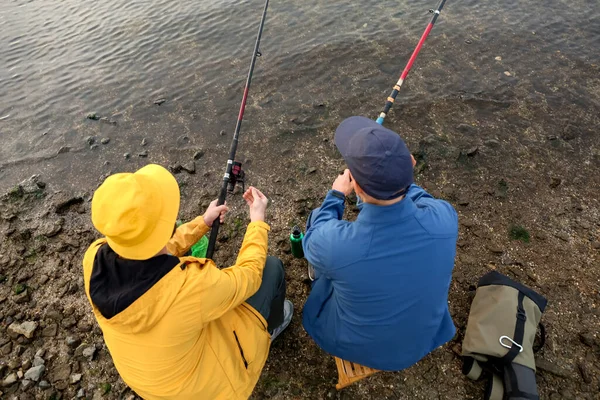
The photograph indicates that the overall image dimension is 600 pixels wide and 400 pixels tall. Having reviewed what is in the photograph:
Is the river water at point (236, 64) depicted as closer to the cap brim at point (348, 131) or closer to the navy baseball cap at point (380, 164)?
the cap brim at point (348, 131)

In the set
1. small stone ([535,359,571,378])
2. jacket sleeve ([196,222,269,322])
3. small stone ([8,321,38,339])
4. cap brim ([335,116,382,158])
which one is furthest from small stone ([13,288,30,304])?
small stone ([535,359,571,378])

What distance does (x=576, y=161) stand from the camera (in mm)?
4984

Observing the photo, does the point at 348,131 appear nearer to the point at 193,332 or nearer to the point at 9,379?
the point at 193,332

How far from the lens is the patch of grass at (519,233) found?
4188 mm

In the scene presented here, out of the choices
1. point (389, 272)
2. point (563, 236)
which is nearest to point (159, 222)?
point (389, 272)

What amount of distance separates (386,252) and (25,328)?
3811mm

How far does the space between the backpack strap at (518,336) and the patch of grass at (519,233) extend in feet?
3.51

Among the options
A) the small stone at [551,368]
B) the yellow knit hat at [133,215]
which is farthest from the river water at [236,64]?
the small stone at [551,368]

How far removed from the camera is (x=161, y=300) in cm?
196

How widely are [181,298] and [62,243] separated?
3442mm

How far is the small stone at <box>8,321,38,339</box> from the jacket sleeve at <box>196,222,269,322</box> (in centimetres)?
267

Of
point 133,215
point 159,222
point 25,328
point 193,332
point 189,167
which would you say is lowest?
point 25,328

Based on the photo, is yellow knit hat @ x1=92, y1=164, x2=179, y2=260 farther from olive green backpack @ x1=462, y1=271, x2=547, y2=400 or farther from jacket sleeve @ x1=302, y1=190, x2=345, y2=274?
olive green backpack @ x1=462, y1=271, x2=547, y2=400

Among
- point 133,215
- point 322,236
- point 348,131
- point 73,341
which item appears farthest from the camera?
point 73,341
